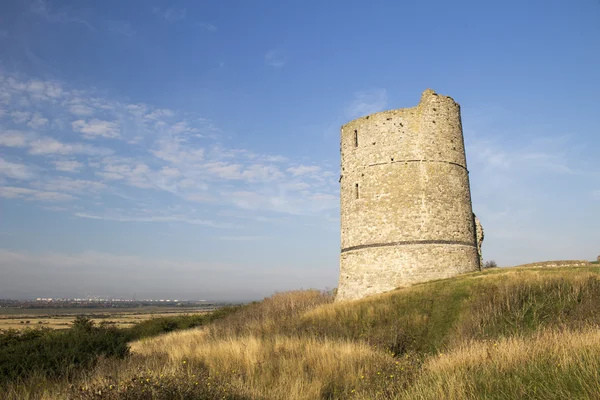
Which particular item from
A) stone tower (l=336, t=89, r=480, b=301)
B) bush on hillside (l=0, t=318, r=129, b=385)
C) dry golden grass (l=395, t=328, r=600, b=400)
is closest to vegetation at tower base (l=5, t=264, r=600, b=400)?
dry golden grass (l=395, t=328, r=600, b=400)

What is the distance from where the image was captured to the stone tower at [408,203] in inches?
813

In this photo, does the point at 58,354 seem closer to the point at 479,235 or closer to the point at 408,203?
the point at 408,203

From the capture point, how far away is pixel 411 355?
11.1 m

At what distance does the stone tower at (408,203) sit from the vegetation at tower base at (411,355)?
2050 millimetres

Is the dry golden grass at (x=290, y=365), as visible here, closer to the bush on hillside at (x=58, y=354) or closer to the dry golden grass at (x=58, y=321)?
the bush on hillside at (x=58, y=354)

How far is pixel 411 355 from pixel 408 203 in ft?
36.1

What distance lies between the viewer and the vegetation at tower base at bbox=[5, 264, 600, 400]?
6.01 m

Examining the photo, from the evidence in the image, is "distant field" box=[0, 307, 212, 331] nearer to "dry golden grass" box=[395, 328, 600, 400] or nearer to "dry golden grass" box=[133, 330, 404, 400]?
"dry golden grass" box=[133, 330, 404, 400]

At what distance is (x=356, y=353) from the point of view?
10.5 meters

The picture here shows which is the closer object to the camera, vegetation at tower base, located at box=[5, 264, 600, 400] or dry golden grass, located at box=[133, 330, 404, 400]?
vegetation at tower base, located at box=[5, 264, 600, 400]

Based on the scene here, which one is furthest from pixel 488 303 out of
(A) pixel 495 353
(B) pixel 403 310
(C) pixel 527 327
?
(A) pixel 495 353

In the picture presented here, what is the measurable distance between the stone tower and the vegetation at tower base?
2.05 meters

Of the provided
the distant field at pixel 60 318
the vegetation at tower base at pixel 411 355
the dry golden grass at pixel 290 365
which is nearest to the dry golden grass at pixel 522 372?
the vegetation at tower base at pixel 411 355

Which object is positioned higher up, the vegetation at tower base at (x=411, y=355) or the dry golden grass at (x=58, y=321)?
the vegetation at tower base at (x=411, y=355)
